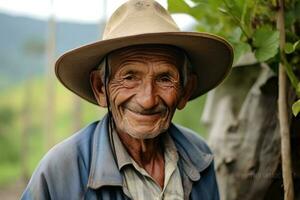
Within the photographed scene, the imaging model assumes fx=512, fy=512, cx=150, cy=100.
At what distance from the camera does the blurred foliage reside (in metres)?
2.18

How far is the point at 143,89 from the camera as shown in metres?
2.00

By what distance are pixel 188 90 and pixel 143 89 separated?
0.35 metres

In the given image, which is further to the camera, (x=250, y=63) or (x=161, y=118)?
(x=250, y=63)

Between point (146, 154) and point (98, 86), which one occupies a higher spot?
point (98, 86)

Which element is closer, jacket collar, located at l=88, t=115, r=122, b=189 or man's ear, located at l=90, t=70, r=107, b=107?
jacket collar, located at l=88, t=115, r=122, b=189

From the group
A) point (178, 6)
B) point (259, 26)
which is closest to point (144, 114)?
point (178, 6)

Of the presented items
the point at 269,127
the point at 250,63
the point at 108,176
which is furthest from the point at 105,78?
the point at 250,63

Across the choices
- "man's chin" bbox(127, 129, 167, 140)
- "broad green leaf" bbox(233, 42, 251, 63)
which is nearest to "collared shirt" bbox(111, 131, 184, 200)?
"man's chin" bbox(127, 129, 167, 140)

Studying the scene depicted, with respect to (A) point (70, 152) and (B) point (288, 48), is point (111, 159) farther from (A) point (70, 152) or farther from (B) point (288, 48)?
(B) point (288, 48)

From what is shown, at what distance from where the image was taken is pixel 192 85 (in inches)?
91.2

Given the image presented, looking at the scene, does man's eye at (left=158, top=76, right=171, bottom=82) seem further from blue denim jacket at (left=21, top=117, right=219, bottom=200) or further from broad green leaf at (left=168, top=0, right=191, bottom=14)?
broad green leaf at (left=168, top=0, right=191, bottom=14)

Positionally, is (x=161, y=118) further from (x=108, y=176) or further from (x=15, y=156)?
(x=15, y=156)

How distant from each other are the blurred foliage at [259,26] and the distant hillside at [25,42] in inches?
893

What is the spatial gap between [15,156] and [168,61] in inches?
800
